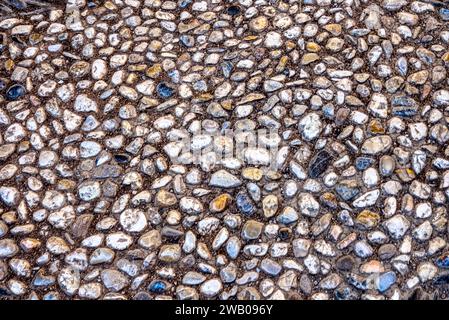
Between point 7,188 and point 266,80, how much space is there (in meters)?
Result: 1.51

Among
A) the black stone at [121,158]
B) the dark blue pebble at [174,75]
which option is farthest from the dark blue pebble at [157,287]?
the dark blue pebble at [174,75]

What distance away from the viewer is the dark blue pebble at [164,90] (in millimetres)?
3473

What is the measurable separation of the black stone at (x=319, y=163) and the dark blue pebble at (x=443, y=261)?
0.70 metres

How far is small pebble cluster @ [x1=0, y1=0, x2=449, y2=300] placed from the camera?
2.91 meters

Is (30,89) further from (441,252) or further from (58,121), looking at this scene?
(441,252)

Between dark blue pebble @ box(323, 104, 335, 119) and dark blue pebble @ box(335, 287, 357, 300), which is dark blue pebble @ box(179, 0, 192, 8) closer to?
dark blue pebble @ box(323, 104, 335, 119)

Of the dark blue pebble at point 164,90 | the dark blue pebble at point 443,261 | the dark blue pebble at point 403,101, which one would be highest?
the dark blue pebble at point 403,101

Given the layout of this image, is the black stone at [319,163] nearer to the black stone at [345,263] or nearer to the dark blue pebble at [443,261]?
the black stone at [345,263]

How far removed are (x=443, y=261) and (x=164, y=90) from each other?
5.69 feet

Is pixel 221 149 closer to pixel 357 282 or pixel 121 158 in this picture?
pixel 121 158

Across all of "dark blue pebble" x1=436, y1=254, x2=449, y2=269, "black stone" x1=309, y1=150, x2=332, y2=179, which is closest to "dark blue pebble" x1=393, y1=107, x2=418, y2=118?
"black stone" x1=309, y1=150, x2=332, y2=179

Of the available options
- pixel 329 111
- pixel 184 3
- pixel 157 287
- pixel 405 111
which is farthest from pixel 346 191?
pixel 184 3

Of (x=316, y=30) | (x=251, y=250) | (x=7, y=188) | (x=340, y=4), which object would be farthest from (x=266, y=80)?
(x=7, y=188)

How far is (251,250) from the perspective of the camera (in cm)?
294
